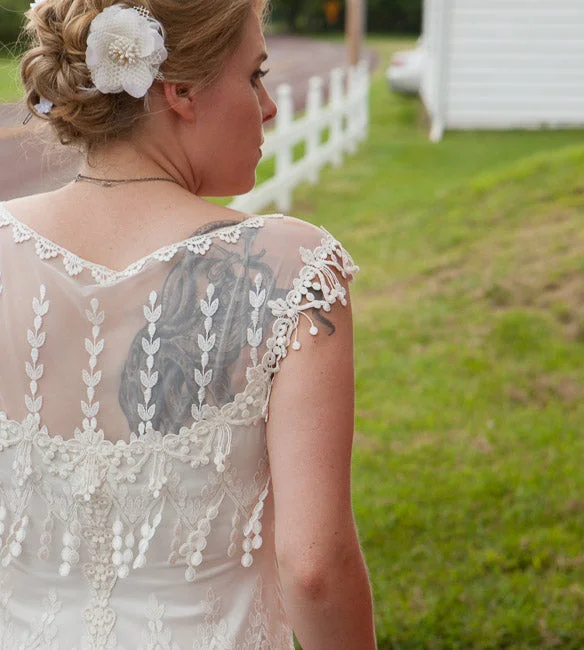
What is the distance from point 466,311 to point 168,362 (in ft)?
18.9

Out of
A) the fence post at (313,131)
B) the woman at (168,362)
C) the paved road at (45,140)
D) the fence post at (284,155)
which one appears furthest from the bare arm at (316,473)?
the fence post at (313,131)

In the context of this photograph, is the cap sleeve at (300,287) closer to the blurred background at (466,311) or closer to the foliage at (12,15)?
the blurred background at (466,311)

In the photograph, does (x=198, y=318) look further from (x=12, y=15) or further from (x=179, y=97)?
(x=12, y=15)

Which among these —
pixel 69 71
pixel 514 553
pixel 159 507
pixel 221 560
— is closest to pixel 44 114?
pixel 69 71

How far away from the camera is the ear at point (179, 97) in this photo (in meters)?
1.42

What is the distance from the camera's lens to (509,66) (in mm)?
16344

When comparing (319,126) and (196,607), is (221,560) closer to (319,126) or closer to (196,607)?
(196,607)

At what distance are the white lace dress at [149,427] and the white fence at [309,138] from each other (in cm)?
699

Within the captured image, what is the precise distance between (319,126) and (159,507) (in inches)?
472

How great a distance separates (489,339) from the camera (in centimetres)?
646

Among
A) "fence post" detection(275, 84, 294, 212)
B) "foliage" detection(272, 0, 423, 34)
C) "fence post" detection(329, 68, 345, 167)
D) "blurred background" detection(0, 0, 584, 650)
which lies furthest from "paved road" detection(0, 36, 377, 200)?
"foliage" detection(272, 0, 423, 34)

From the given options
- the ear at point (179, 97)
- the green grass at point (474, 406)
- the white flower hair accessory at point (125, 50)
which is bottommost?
the green grass at point (474, 406)

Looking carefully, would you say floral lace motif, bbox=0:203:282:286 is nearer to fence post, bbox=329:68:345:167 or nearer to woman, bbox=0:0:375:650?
woman, bbox=0:0:375:650

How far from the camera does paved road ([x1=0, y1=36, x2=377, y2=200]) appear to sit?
1.73m
